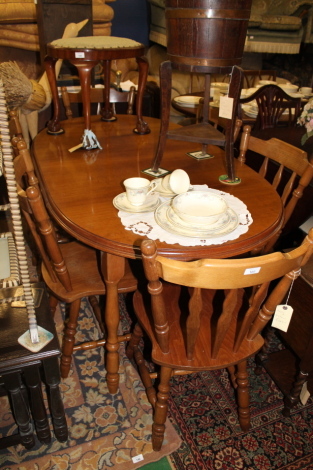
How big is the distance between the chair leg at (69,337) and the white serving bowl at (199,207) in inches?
26.3

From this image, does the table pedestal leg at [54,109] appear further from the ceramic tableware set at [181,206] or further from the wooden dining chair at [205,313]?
the wooden dining chair at [205,313]

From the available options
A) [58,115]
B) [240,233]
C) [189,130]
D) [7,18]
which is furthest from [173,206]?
[7,18]

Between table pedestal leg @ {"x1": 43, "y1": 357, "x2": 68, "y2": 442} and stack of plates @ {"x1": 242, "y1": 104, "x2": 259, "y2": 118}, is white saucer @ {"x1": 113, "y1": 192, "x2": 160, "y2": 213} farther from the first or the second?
stack of plates @ {"x1": 242, "y1": 104, "x2": 259, "y2": 118}

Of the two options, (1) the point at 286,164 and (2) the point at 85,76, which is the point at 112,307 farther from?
(2) the point at 85,76

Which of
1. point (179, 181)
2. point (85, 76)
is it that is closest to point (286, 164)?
point (179, 181)

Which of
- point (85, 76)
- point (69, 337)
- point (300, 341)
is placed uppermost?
point (85, 76)

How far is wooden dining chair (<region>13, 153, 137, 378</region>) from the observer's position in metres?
1.28

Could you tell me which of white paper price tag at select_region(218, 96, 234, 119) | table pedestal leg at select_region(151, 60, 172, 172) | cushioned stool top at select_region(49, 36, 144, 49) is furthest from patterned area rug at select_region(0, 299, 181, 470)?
cushioned stool top at select_region(49, 36, 144, 49)

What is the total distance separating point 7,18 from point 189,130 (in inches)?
137

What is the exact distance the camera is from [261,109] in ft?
9.46

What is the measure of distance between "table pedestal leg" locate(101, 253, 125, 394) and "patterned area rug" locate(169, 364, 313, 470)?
31 centimetres

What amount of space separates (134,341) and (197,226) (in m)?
0.79

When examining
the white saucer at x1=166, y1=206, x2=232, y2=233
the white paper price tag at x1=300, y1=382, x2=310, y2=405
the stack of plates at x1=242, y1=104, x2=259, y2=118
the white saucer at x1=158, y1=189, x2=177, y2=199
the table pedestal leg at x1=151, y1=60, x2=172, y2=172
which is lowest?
the white paper price tag at x1=300, y1=382, x2=310, y2=405

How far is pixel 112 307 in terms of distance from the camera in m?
1.46
